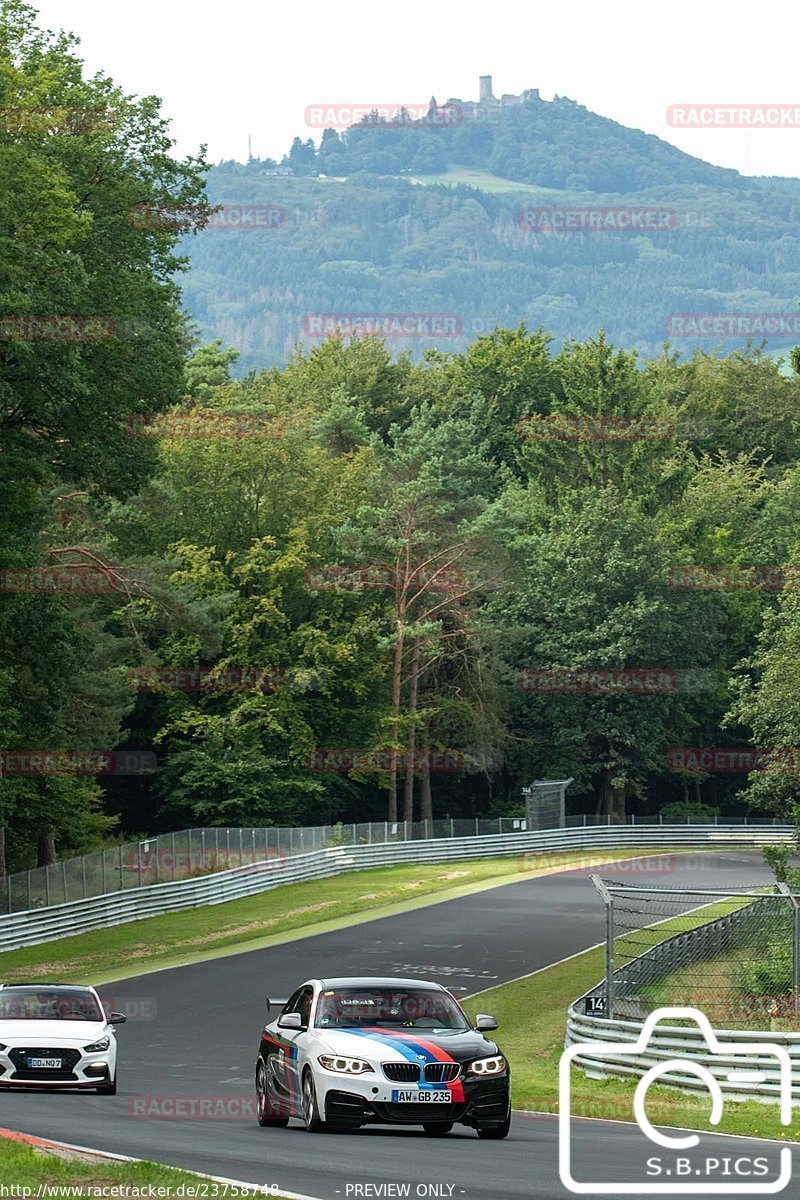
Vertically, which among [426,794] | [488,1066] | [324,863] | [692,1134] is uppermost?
[488,1066]

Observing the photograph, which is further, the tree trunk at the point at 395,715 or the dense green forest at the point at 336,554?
the tree trunk at the point at 395,715

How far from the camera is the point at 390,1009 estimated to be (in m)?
16.4

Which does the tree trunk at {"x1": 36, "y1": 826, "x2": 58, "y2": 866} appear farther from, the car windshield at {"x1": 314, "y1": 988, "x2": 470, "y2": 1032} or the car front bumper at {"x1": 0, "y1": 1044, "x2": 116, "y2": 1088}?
the car windshield at {"x1": 314, "y1": 988, "x2": 470, "y2": 1032}

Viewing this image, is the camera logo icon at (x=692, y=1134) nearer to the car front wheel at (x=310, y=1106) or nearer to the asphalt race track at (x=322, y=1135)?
the asphalt race track at (x=322, y=1135)

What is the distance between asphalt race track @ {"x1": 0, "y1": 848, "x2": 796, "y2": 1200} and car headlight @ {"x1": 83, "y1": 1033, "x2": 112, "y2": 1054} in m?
0.48

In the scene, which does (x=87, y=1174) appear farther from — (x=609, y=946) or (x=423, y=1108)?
(x=609, y=946)

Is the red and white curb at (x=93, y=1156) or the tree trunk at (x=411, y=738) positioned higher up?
the red and white curb at (x=93, y=1156)

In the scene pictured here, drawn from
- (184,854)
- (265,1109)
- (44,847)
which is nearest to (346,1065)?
(265,1109)

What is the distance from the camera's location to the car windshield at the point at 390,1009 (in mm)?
16078

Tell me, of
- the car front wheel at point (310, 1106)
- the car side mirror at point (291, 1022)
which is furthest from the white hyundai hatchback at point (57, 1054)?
the car front wheel at point (310, 1106)

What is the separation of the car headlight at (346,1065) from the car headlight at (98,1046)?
6.14 metres

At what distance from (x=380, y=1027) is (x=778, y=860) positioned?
31.4 m

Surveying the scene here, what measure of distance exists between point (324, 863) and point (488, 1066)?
48.6 m

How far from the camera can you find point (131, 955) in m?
42.0
